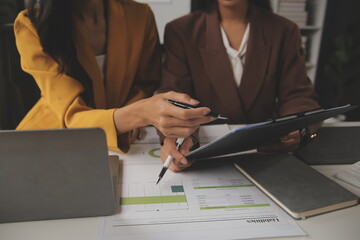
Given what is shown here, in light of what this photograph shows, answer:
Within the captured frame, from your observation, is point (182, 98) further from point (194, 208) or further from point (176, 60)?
point (176, 60)

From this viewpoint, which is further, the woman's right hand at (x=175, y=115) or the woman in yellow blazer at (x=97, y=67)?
the woman in yellow blazer at (x=97, y=67)

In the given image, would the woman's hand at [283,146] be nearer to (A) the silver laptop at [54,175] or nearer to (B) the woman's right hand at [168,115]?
(B) the woman's right hand at [168,115]

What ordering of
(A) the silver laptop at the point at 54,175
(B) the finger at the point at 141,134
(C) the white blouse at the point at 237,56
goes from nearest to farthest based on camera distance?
(A) the silver laptop at the point at 54,175
(B) the finger at the point at 141,134
(C) the white blouse at the point at 237,56

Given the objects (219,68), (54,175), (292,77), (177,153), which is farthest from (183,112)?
(292,77)

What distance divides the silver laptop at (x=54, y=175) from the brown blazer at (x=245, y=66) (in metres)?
0.62

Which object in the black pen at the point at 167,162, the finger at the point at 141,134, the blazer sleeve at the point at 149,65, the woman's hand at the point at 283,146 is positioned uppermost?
the blazer sleeve at the point at 149,65

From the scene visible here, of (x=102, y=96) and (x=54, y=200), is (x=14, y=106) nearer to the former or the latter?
(x=102, y=96)

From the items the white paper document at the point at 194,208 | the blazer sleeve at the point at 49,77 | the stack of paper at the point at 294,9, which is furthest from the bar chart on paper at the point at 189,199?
the stack of paper at the point at 294,9

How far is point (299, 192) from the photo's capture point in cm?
64

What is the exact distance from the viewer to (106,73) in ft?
3.57

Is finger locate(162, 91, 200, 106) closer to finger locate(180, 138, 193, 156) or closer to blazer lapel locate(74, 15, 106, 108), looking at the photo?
finger locate(180, 138, 193, 156)

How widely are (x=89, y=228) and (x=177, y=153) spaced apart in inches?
9.8

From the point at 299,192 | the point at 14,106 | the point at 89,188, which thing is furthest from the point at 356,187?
the point at 14,106

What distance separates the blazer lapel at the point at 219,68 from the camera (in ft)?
3.81
